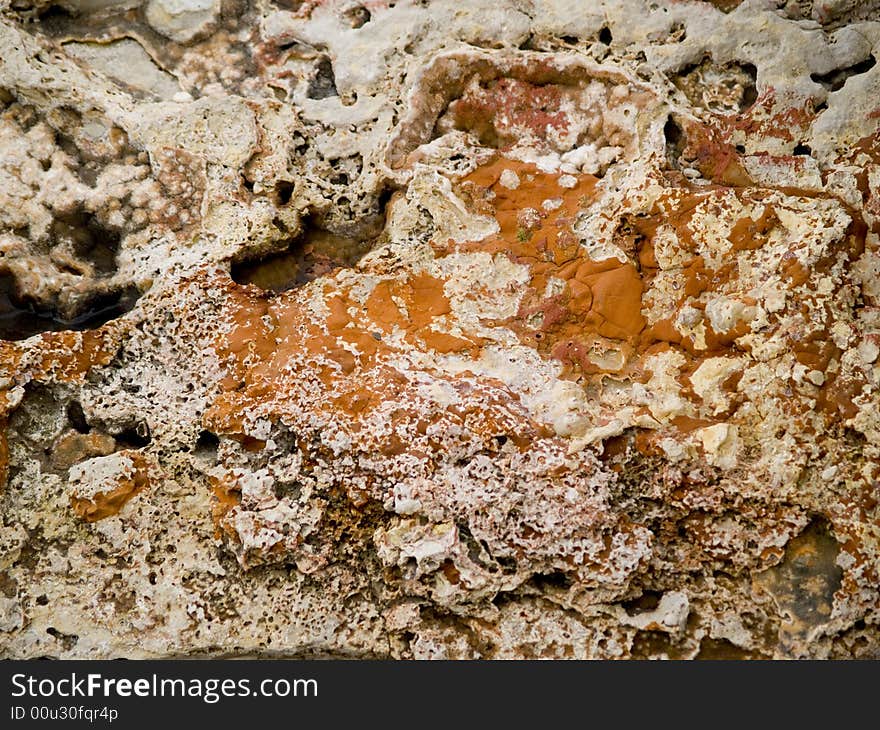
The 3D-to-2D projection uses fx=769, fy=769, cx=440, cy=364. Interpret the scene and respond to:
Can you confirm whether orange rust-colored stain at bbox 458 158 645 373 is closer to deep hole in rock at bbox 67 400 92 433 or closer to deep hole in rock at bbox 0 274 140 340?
deep hole in rock at bbox 0 274 140 340

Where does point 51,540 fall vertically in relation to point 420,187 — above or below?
below

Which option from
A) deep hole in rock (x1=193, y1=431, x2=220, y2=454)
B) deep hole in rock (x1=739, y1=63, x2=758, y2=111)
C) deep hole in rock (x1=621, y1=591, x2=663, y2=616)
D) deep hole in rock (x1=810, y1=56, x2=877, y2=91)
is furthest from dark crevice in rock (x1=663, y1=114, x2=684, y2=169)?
deep hole in rock (x1=193, y1=431, x2=220, y2=454)

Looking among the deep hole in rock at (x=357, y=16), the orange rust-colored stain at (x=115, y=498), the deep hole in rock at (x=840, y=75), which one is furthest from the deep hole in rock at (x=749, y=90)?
the orange rust-colored stain at (x=115, y=498)

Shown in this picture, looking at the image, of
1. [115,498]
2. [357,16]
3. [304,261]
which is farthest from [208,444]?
[357,16]

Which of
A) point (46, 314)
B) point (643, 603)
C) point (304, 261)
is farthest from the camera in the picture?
point (304, 261)

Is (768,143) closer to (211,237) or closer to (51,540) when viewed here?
(211,237)

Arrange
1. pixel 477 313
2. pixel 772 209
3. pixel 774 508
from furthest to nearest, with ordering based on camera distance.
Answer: pixel 477 313, pixel 772 209, pixel 774 508

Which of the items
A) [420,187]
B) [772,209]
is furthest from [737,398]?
[420,187]

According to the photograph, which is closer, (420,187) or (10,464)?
(10,464)

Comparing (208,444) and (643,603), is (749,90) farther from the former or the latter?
(208,444)
